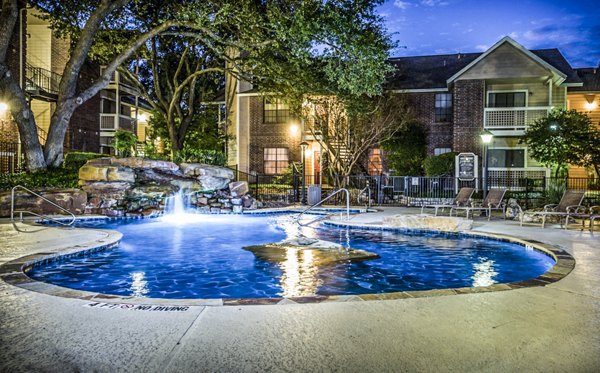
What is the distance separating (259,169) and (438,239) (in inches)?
648

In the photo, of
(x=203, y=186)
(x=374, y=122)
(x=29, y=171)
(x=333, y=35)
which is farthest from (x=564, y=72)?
(x=29, y=171)

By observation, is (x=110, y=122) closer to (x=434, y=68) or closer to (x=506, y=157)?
(x=434, y=68)

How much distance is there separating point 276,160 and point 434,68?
11.0 metres

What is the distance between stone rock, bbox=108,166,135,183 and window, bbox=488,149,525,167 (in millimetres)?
18911

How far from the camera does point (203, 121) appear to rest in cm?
2744

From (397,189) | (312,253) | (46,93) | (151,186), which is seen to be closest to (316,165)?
(397,189)

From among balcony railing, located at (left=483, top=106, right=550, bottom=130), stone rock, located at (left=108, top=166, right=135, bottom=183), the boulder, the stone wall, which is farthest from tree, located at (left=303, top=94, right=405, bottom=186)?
stone rock, located at (left=108, top=166, right=135, bottom=183)

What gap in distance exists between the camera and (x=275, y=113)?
25609 millimetres

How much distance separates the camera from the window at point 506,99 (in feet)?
77.9

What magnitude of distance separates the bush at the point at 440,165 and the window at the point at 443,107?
3.35 meters

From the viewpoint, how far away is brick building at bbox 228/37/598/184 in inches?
878

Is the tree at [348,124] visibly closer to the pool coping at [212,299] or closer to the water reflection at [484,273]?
the water reflection at [484,273]

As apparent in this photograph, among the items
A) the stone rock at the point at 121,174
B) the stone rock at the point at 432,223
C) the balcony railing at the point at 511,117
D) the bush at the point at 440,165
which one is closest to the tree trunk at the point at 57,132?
the stone rock at the point at 121,174

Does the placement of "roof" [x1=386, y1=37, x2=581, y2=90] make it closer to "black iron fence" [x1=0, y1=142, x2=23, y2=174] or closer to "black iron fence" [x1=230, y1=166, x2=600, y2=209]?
"black iron fence" [x1=230, y1=166, x2=600, y2=209]
